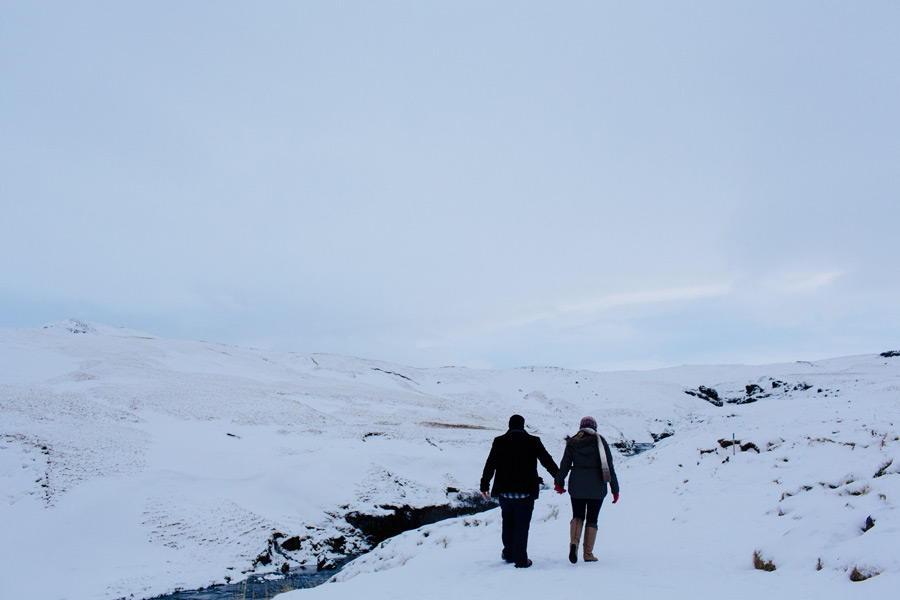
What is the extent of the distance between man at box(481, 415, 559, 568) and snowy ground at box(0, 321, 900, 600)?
51cm

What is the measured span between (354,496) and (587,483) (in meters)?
11.8

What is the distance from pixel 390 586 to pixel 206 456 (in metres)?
13.6

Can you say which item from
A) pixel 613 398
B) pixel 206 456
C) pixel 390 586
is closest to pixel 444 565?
pixel 390 586

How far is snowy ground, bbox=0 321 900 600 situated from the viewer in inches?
316

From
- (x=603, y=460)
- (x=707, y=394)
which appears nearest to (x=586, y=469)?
(x=603, y=460)

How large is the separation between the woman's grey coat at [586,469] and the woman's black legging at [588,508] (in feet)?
0.25

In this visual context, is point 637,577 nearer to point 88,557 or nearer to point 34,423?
point 88,557

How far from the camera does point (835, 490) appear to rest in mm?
10570

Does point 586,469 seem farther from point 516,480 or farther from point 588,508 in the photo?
point 516,480

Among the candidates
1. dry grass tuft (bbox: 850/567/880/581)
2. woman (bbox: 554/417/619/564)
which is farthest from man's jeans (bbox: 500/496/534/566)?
dry grass tuft (bbox: 850/567/880/581)

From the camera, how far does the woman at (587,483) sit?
29.3 ft

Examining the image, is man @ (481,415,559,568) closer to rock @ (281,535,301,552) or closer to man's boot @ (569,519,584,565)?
man's boot @ (569,519,584,565)

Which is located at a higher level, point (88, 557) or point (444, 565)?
point (444, 565)

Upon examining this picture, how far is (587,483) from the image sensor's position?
29.6 feet
